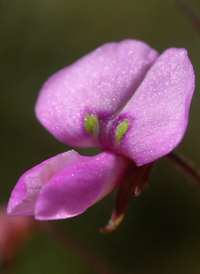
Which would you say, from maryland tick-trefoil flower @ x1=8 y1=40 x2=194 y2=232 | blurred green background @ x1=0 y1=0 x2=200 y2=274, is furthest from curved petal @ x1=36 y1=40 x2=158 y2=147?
blurred green background @ x1=0 y1=0 x2=200 y2=274

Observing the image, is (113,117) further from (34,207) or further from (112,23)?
(112,23)

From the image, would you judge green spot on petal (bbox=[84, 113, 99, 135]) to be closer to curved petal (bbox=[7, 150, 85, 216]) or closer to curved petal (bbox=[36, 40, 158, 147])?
curved petal (bbox=[36, 40, 158, 147])

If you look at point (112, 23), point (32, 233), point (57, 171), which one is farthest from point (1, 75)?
point (57, 171)

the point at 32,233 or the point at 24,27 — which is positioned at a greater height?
the point at 32,233

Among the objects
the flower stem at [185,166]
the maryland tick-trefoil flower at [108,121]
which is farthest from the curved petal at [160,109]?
the flower stem at [185,166]

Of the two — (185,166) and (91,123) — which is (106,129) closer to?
(91,123)

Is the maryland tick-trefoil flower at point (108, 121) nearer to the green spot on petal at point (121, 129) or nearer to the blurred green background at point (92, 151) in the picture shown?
the green spot on petal at point (121, 129)
